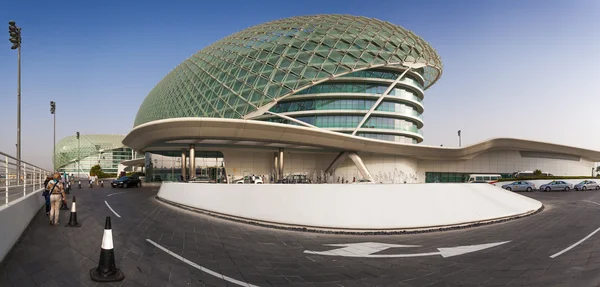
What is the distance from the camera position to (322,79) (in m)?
44.3

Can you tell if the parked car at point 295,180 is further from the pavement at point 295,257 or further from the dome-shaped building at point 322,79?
the pavement at point 295,257

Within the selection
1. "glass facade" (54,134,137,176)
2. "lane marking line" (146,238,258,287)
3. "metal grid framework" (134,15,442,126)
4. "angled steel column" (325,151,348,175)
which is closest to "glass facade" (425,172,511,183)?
"angled steel column" (325,151,348,175)

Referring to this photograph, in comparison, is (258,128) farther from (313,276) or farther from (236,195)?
(313,276)

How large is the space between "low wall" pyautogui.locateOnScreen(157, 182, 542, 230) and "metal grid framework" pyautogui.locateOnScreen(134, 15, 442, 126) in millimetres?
29714

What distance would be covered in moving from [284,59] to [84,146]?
13764 centimetres

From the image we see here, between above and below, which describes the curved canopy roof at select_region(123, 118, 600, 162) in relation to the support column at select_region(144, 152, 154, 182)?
above

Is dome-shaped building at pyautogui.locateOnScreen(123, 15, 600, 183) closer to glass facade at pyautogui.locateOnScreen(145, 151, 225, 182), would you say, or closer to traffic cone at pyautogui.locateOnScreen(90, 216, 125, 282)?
glass facade at pyautogui.locateOnScreen(145, 151, 225, 182)

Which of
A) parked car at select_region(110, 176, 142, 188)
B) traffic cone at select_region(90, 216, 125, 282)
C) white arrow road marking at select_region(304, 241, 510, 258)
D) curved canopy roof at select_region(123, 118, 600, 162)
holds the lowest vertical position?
parked car at select_region(110, 176, 142, 188)

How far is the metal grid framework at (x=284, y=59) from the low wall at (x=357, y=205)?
2971 centimetres

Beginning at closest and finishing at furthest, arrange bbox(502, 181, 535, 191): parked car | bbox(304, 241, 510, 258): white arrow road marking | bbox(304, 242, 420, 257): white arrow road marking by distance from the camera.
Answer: bbox(304, 241, 510, 258): white arrow road marking
bbox(304, 242, 420, 257): white arrow road marking
bbox(502, 181, 535, 191): parked car

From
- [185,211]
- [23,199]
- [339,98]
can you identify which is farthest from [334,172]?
[23,199]

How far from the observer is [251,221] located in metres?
13.7

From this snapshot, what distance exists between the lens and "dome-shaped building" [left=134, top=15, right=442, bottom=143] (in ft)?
147

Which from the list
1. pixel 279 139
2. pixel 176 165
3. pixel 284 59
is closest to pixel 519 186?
pixel 279 139
